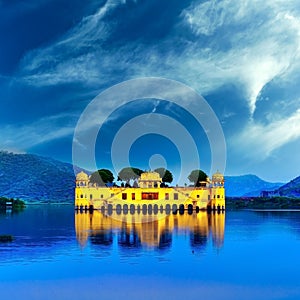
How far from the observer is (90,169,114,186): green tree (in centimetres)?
8706

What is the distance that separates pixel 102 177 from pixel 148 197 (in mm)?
11119

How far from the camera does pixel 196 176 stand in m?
88.7

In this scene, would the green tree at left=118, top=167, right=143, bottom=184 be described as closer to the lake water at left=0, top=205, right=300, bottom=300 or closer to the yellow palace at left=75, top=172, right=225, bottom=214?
the yellow palace at left=75, top=172, right=225, bottom=214

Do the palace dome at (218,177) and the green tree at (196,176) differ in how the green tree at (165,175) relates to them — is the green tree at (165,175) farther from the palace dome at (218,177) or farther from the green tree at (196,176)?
the palace dome at (218,177)

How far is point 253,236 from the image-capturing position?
40781mm

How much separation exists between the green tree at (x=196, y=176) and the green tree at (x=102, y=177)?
1384cm

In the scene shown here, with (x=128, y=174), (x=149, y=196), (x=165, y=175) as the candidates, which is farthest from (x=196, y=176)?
(x=128, y=174)

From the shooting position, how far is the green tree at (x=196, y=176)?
8838 cm

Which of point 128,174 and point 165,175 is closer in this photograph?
point 165,175

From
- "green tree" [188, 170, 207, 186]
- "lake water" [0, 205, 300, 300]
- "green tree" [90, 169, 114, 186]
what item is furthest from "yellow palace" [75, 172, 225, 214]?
"lake water" [0, 205, 300, 300]

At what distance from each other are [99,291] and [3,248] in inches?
509

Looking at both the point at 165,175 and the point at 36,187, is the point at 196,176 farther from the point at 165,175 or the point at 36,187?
the point at 36,187

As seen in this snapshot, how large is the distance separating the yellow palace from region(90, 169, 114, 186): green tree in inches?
157

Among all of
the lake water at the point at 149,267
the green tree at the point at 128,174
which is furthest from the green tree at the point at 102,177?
the lake water at the point at 149,267
